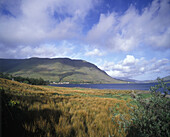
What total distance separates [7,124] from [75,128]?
6.53 feet

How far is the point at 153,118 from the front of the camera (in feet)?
8.22

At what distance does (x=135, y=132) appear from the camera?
111 inches

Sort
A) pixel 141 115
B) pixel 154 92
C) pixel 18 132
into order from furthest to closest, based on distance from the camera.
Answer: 1. pixel 154 92
2. pixel 141 115
3. pixel 18 132

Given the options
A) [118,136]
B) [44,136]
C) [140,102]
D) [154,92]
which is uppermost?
[154,92]

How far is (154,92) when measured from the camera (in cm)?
314

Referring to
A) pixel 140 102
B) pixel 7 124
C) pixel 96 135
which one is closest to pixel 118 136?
pixel 96 135

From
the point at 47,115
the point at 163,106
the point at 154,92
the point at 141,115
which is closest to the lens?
the point at 163,106

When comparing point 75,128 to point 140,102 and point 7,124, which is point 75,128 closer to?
point 7,124

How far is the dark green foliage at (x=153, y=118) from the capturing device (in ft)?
7.89

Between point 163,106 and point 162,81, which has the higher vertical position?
point 162,81

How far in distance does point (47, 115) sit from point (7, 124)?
136 centimetres

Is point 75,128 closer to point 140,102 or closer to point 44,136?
point 44,136

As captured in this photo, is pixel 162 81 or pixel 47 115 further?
pixel 47 115

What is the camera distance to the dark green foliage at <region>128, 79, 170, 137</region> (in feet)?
7.89
